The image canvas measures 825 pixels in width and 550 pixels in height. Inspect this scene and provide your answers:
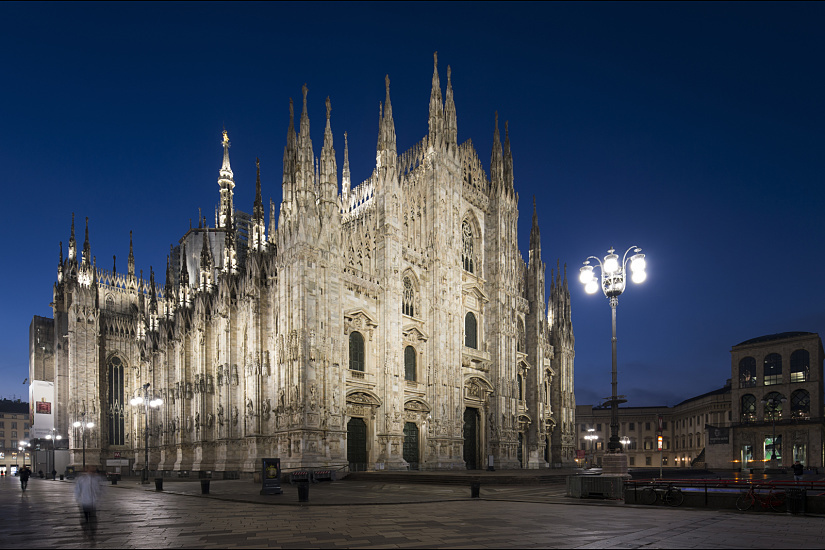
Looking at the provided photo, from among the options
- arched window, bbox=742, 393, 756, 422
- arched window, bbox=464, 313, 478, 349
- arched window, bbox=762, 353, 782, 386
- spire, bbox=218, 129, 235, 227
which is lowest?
arched window, bbox=742, 393, 756, 422

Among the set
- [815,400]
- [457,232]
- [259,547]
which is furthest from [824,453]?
[259,547]

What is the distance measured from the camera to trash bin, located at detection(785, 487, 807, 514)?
671 inches

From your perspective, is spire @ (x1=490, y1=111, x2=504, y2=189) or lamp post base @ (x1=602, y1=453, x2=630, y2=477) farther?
spire @ (x1=490, y1=111, x2=504, y2=189)

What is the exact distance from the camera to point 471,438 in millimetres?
48000

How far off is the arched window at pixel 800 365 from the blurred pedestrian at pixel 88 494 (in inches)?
2976

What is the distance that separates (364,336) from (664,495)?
23396mm

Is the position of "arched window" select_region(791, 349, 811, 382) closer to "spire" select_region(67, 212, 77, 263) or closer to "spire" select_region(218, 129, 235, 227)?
"spire" select_region(218, 129, 235, 227)

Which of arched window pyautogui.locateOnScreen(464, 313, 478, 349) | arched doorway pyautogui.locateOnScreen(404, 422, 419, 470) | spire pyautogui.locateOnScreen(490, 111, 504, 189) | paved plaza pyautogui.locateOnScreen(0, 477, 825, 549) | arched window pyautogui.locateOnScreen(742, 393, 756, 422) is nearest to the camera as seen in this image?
paved plaza pyautogui.locateOnScreen(0, 477, 825, 549)

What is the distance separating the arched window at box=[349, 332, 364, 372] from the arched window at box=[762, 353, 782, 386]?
5654cm

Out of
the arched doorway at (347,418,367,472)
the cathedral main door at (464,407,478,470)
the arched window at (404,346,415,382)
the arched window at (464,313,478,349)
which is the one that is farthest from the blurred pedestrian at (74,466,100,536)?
the arched window at (464,313,478,349)

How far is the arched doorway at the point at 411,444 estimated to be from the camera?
41969mm

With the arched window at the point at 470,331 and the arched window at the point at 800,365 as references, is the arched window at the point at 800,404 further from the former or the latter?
the arched window at the point at 470,331

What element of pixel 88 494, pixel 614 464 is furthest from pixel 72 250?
pixel 614 464

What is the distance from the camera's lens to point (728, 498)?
728 inches
